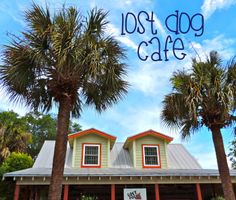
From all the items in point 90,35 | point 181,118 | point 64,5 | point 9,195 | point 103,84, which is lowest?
point 9,195

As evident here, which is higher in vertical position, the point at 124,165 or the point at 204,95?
the point at 204,95

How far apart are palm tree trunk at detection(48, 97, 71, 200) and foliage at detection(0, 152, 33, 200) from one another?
418 inches

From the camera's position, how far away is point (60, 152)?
644cm

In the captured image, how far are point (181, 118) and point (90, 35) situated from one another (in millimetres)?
4348

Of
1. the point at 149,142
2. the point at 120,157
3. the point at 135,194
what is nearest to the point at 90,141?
the point at 120,157

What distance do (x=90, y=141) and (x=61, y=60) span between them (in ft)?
27.0

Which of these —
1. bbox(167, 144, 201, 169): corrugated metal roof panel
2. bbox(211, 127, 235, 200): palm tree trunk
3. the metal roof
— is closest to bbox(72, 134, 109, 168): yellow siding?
the metal roof

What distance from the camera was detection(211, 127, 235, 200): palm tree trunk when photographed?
773cm

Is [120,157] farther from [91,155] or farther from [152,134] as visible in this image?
[152,134]

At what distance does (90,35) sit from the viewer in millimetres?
7547

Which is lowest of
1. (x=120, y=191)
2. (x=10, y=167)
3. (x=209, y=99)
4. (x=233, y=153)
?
(x=120, y=191)

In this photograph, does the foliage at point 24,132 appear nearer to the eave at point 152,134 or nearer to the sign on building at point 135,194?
the eave at point 152,134

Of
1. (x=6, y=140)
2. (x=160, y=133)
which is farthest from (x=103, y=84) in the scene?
(x=6, y=140)

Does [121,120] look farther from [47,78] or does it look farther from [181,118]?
[47,78]
